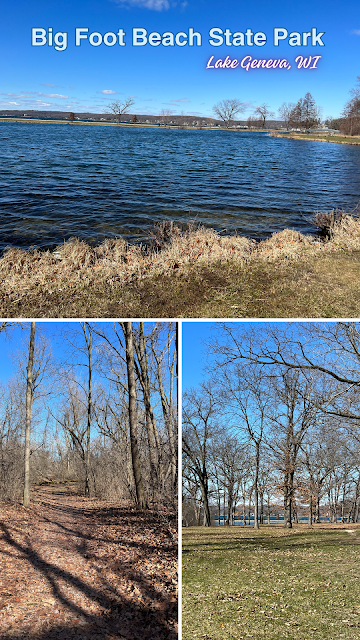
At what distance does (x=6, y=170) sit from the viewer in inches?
832

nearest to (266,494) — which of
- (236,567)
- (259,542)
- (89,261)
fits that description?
(259,542)

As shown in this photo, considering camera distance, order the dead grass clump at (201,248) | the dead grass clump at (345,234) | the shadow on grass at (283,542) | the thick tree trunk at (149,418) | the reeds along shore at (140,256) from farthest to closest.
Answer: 1. the dead grass clump at (345,234)
2. the dead grass clump at (201,248)
3. the reeds along shore at (140,256)
4. the shadow on grass at (283,542)
5. the thick tree trunk at (149,418)

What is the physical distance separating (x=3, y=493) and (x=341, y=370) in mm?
7115

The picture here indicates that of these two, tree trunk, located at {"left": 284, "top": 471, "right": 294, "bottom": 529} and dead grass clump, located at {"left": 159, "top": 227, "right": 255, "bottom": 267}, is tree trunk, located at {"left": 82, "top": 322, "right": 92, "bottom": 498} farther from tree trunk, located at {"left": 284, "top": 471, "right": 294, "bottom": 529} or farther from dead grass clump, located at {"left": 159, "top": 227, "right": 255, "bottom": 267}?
tree trunk, located at {"left": 284, "top": 471, "right": 294, "bottom": 529}

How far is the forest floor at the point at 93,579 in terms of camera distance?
443 cm

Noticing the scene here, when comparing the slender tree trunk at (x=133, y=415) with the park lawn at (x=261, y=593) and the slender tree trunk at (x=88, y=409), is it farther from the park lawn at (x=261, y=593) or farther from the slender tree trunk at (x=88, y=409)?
the park lawn at (x=261, y=593)

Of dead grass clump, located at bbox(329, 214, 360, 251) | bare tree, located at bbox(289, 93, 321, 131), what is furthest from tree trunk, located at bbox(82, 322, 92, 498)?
bare tree, located at bbox(289, 93, 321, 131)

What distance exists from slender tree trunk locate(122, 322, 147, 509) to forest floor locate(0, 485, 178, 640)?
0.30 meters

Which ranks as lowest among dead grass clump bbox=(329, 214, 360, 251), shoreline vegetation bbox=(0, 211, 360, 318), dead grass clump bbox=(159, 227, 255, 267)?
shoreline vegetation bbox=(0, 211, 360, 318)

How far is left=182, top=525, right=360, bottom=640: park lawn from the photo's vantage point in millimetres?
5207

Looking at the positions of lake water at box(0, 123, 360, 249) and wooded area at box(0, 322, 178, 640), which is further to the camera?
lake water at box(0, 123, 360, 249)

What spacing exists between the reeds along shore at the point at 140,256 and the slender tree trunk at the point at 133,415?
2.47 metres

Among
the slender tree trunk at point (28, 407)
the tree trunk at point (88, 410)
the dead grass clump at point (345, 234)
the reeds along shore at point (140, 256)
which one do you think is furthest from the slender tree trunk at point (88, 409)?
the dead grass clump at point (345, 234)

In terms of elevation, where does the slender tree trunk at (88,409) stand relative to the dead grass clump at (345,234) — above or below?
below
